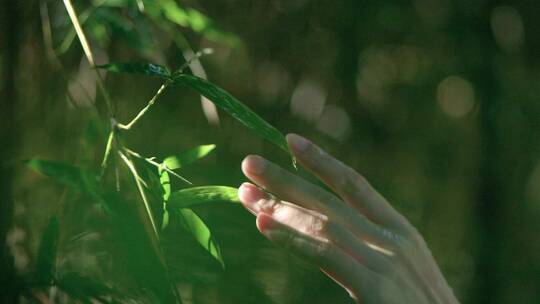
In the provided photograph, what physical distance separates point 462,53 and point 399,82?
201 millimetres

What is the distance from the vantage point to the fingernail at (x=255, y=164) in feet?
1.76

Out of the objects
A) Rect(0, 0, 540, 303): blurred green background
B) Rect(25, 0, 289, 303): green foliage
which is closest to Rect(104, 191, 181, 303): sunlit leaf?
Rect(25, 0, 289, 303): green foliage

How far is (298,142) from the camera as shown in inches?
23.4

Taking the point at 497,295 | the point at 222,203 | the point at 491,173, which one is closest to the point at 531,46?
the point at 491,173

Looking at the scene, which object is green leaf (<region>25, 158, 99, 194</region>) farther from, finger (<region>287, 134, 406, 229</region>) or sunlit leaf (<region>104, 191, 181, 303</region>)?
finger (<region>287, 134, 406, 229</region>)

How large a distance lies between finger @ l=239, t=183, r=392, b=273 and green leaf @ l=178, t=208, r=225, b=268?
0.04m

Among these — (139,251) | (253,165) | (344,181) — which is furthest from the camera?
(344,181)

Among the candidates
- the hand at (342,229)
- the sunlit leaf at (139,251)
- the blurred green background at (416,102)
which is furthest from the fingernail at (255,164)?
the blurred green background at (416,102)

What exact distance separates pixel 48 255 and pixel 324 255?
20 cm

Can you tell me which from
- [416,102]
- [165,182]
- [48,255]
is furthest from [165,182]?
[416,102]

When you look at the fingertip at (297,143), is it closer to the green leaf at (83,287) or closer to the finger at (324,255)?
the finger at (324,255)

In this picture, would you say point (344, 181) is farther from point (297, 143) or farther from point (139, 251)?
point (139, 251)

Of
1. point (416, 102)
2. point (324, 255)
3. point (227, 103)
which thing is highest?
point (227, 103)

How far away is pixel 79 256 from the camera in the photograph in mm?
494
